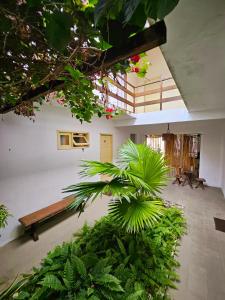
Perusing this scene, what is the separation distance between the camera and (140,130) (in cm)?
691

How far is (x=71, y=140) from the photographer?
3906mm

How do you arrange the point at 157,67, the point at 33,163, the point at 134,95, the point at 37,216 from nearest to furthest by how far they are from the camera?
the point at 37,216 → the point at 33,163 → the point at 134,95 → the point at 157,67

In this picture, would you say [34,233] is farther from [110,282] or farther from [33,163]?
[110,282]

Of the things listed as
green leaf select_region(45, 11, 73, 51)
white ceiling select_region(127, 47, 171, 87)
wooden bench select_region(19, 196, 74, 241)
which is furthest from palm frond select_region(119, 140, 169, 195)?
white ceiling select_region(127, 47, 171, 87)

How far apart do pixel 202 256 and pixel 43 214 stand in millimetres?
2659

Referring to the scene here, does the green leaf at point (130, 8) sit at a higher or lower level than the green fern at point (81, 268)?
higher

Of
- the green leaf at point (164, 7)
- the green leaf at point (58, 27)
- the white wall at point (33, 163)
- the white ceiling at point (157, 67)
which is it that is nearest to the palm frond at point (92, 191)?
the green leaf at point (58, 27)

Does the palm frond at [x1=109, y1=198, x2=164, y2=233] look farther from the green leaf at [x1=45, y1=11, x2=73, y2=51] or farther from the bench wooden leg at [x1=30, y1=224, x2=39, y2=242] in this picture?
the bench wooden leg at [x1=30, y1=224, x2=39, y2=242]

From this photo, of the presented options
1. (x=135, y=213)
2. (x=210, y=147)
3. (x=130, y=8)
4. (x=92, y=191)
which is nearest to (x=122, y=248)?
(x=135, y=213)

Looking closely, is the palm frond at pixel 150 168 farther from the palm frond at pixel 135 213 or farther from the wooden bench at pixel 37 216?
the wooden bench at pixel 37 216

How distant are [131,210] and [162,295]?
100cm

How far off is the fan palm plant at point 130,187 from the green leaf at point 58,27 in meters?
1.05

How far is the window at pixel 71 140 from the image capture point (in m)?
3.63

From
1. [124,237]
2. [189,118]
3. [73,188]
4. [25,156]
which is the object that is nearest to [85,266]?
[124,237]
